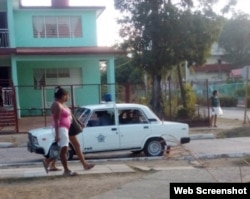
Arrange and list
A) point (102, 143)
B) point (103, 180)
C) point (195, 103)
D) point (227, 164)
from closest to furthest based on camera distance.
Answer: point (103, 180) < point (227, 164) < point (102, 143) < point (195, 103)

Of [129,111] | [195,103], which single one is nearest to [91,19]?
[195,103]

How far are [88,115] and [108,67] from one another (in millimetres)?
13617

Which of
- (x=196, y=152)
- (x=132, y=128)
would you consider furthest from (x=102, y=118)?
(x=196, y=152)

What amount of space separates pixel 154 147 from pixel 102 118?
151 centimetres

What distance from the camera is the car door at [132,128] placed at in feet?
39.6

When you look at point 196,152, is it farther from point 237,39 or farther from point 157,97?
point 237,39

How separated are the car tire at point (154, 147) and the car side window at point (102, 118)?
106cm

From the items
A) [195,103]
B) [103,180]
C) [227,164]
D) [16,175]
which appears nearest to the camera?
[103,180]

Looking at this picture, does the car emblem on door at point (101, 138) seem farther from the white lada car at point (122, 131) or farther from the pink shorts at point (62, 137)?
the pink shorts at point (62, 137)

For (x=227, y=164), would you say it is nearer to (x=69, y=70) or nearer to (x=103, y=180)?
(x=103, y=180)

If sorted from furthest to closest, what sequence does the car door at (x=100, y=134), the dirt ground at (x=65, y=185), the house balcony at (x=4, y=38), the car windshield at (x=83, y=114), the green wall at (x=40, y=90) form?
the green wall at (x=40, y=90) → the house balcony at (x=4, y=38) → the car windshield at (x=83, y=114) → the car door at (x=100, y=134) → the dirt ground at (x=65, y=185)

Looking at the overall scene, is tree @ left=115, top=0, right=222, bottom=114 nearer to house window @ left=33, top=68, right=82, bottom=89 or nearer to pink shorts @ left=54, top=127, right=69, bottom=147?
house window @ left=33, top=68, right=82, bottom=89

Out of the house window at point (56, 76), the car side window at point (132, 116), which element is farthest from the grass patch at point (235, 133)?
the house window at point (56, 76)

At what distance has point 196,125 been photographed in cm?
2109
